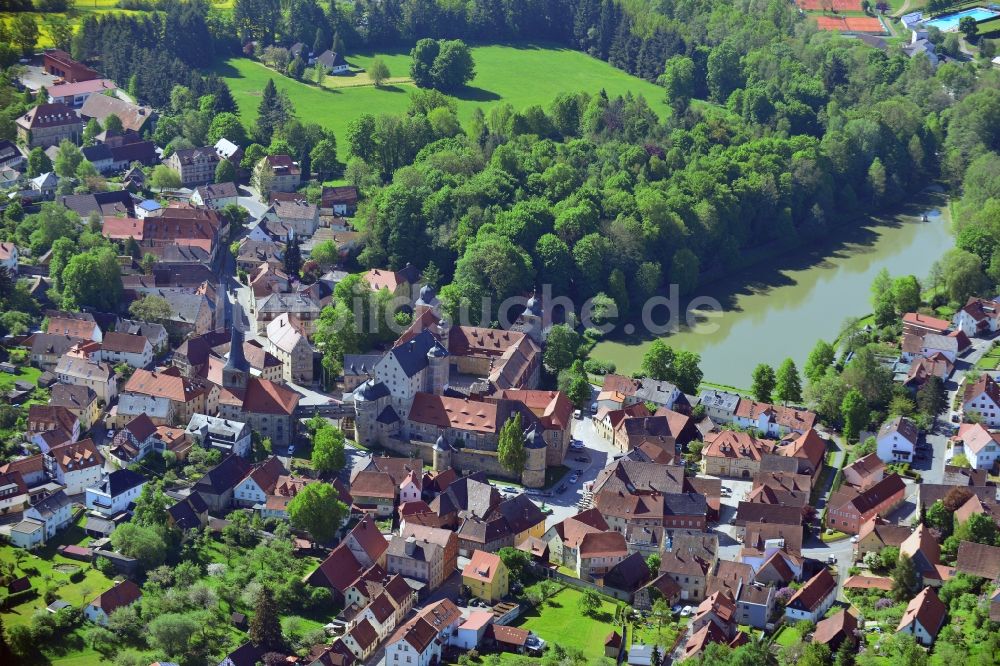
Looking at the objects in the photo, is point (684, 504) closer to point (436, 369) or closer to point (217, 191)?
point (436, 369)

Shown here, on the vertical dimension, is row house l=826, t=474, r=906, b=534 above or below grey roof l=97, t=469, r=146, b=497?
above

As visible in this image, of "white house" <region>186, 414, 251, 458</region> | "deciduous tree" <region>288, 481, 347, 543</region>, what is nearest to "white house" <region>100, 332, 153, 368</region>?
"white house" <region>186, 414, 251, 458</region>

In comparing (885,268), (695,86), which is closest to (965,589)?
(885,268)

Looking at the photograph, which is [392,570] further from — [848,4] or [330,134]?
[848,4]

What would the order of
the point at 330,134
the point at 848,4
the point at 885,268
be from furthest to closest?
the point at 848,4
the point at 330,134
the point at 885,268

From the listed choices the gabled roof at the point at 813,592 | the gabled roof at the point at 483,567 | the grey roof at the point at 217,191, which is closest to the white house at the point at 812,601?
the gabled roof at the point at 813,592

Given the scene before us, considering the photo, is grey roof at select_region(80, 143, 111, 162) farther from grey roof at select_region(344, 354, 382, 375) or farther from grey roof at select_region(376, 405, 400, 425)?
grey roof at select_region(376, 405, 400, 425)
